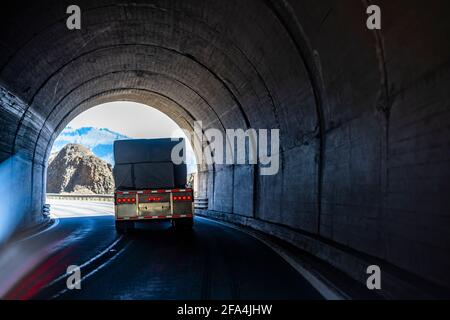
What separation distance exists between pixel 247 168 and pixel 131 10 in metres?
8.64

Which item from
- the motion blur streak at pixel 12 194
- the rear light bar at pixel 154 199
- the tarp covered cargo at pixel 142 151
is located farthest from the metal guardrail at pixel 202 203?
the motion blur streak at pixel 12 194

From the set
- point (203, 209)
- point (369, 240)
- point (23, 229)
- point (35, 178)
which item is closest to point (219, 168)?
point (203, 209)

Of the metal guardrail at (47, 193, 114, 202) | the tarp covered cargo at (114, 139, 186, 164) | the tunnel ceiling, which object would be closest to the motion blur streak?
the tunnel ceiling

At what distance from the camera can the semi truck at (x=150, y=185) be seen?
17.4 metres

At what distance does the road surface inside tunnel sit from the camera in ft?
23.1

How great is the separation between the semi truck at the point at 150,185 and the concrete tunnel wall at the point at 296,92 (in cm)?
293

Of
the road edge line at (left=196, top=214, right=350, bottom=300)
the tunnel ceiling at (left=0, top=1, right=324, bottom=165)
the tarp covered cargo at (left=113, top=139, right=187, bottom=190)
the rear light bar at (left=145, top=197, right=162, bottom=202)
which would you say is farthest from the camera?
the tarp covered cargo at (left=113, top=139, right=187, bottom=190)

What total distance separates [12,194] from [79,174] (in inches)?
3076

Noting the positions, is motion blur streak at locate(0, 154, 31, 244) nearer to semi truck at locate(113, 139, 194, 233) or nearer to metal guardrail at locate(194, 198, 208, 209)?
semi truck at locate(113, 139, 194, 233)

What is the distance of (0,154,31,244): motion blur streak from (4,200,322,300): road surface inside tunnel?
4.01 ft

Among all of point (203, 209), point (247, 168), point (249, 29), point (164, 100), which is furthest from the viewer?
point (203, 209)

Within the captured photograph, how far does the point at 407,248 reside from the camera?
718cm

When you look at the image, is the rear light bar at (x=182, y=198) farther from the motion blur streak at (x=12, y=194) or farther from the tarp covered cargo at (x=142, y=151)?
the motion blur streak at (x=12, y=194)

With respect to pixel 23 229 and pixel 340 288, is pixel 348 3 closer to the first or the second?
pixel 340 288
